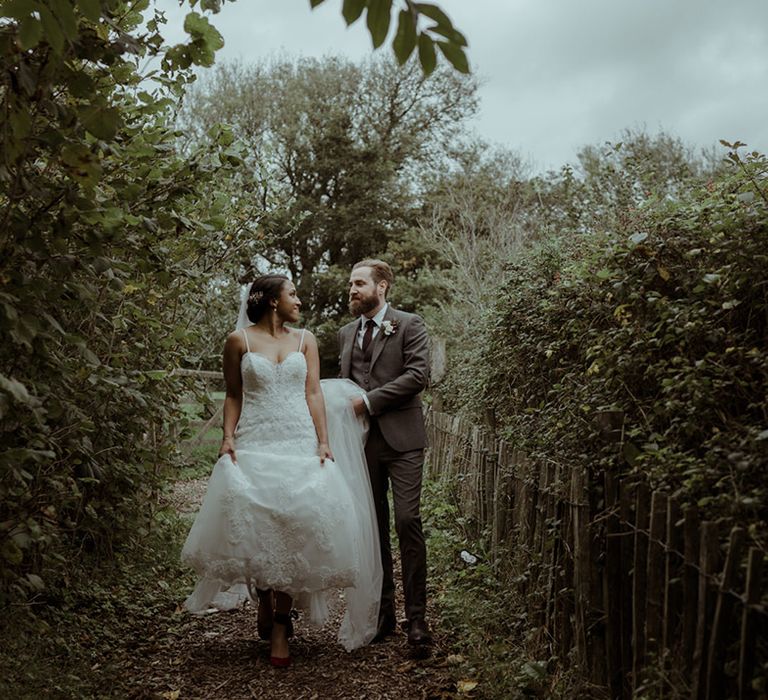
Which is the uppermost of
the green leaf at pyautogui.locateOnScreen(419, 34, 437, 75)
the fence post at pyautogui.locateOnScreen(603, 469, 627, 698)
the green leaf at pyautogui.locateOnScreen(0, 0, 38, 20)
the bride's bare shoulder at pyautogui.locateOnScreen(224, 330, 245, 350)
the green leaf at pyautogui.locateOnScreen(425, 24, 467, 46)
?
the green leaf at pyautogui.locateOnScreen(0, 0, 38, 20)

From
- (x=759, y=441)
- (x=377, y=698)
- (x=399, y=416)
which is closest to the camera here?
(x=759, y=441)

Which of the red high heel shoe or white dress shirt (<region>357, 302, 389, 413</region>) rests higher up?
white dress shirt (<region>357, 302, 389, 413</region>)

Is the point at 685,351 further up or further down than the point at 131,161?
further down

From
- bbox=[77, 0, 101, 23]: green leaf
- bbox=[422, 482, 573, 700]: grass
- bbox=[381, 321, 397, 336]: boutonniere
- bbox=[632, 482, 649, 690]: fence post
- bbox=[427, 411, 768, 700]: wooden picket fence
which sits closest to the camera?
bbox=[77, 0, 101, 23]: green leaf

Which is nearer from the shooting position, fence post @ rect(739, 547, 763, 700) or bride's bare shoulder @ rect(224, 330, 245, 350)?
fence post @ rect(739, 547, 763, 700)

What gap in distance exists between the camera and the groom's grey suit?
5.37 meters

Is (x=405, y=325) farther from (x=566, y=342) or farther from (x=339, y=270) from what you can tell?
(x=339, y=270)

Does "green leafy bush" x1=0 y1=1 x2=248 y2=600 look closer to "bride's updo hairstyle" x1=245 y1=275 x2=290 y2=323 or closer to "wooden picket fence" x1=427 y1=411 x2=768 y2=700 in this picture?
"bride's updo hairstyle" x1=245 y1=275 x2=290 y2=323

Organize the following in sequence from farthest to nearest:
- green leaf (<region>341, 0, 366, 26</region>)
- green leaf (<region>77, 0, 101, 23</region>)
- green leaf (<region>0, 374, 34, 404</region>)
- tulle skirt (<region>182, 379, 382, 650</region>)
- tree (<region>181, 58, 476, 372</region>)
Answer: tree (<region>181, 58, 476, 372</region>) < tulle skirt (<region>182, 379, 382, 650</region>) < green leaf (<region>0, 374, 34, 404</region>) < green leaf (<region>77, 0, 101, 23</region>) < green leaf (<region>341, 0, 366, 26</region>)

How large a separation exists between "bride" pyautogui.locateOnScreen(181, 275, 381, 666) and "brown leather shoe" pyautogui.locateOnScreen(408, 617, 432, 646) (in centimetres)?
30

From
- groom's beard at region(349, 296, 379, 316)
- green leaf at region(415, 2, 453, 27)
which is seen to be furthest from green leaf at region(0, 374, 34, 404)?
groom's beard at region(349, 296, 379, 316)

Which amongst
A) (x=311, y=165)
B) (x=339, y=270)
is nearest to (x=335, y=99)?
(x=311, y=165)

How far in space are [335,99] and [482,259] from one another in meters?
11.5

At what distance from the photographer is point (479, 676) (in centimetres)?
447
